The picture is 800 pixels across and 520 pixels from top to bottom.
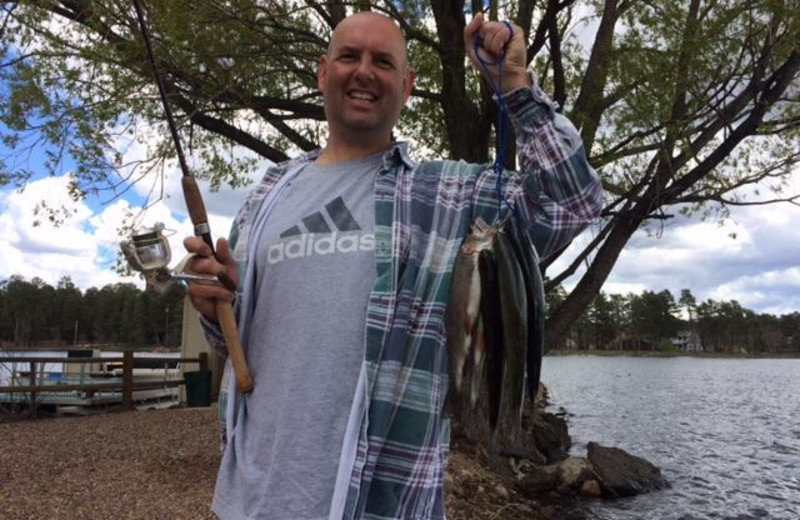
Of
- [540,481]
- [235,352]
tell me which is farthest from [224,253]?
[540,481]

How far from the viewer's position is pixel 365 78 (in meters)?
2.20

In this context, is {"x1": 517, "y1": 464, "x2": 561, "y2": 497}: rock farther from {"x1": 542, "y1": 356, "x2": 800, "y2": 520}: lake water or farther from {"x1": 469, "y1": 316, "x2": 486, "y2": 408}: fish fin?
{"x1": 469, "y1": 316, "x2": 486, "y2": 408}: fish fin

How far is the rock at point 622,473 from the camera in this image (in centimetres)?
1329

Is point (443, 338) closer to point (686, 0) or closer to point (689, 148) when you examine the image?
point (689, 148)

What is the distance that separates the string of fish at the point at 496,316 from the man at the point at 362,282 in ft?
0.18

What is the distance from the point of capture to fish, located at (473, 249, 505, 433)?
202 centimetres

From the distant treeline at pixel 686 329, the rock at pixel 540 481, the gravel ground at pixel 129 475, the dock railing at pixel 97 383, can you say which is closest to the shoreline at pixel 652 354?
the distant treeline at pixel 686 329

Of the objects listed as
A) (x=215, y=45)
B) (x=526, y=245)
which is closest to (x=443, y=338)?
(x=526, y=245)

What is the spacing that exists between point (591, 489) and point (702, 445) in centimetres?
977

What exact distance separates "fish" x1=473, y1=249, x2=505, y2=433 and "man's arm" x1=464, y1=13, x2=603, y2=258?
28 centimetres

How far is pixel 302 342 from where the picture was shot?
6.61 feet

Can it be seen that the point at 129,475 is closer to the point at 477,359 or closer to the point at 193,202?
the point at 193,202

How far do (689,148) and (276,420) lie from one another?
9168 millimetres

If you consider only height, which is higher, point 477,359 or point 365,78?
point 365,78
